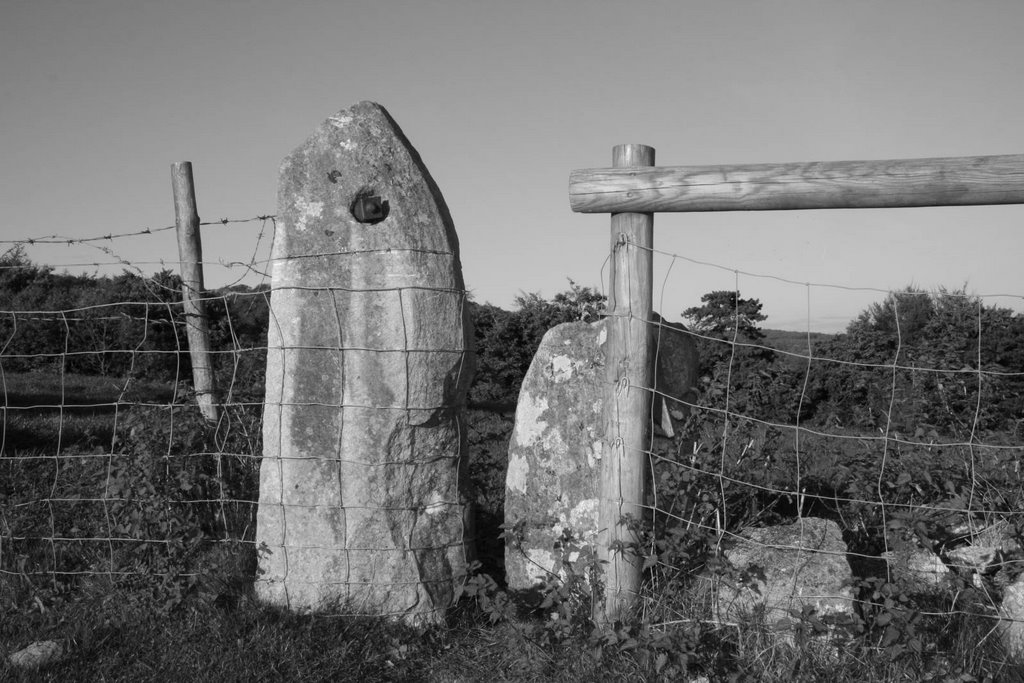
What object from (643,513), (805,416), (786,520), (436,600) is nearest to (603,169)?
(643,513)

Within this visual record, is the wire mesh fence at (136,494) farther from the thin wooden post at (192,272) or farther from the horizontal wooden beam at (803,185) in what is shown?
the horizontal wooden beam at (803,185)

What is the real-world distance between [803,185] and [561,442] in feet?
5.91

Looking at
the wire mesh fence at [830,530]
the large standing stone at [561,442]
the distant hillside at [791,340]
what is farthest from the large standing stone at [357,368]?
the distant hillside at [791,340]

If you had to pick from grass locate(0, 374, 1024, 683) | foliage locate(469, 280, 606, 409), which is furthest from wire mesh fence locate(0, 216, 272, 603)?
foliage locate(469, 280, 606, 409)

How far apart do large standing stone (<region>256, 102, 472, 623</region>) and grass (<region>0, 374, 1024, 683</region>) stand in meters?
0.25

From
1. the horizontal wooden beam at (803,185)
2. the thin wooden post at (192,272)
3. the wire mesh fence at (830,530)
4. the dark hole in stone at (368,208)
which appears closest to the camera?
the horizontal wooden beam at (803,185)

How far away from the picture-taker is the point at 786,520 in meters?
3.96

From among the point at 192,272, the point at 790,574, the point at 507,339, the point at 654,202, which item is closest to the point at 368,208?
the point at 654,202

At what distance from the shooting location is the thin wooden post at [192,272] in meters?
6.28

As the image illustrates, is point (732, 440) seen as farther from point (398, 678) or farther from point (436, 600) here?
point (398, 678)

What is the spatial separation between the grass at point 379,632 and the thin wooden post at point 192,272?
1803 millimetres

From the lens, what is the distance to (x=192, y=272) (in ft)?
20.8

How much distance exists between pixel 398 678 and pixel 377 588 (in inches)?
19.5

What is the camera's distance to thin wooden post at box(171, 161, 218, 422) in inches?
247
